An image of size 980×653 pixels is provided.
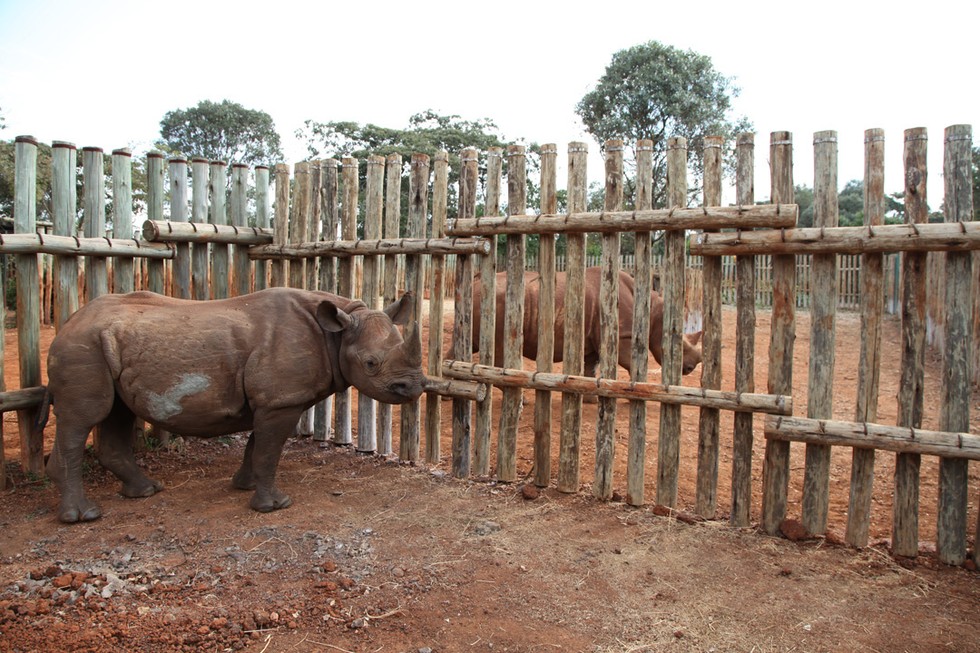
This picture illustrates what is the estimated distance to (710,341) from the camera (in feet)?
17.1

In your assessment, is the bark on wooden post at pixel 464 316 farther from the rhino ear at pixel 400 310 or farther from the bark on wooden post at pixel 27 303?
the bark on wooden post at pixel 27 303

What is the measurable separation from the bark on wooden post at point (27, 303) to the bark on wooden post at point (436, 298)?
10.2 ft

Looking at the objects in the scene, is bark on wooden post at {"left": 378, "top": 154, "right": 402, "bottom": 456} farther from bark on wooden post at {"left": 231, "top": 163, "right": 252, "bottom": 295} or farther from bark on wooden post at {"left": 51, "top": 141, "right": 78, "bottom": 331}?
bark on wooden post at {"left": 51, "top": 141, "right": 78, "bottom": 331}

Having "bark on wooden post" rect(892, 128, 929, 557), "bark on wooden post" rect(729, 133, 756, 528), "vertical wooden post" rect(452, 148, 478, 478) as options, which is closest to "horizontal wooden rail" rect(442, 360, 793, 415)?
"bark on wooden post" rect(729, 133, 756, 528)

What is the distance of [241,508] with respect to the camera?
5402 millimetres

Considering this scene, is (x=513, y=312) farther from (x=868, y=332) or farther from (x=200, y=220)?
(x=200, y=220)

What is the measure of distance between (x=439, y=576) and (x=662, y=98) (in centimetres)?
2558

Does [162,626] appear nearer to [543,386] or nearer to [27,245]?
[543,386]

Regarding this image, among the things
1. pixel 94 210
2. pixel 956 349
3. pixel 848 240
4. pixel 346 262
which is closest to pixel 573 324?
pixel 848 240

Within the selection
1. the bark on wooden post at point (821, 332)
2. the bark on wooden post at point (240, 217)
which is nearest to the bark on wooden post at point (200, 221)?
the bark on wooden post at point (240, 217)

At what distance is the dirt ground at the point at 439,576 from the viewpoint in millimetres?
3682

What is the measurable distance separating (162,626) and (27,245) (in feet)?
11.6

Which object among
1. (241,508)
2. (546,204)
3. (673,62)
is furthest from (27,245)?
(673,62)

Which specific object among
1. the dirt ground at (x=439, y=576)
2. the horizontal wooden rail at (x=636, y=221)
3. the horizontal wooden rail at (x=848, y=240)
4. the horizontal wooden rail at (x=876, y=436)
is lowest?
the dirt ground at (x=439, y=576)
